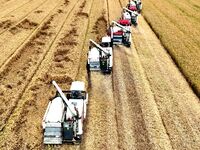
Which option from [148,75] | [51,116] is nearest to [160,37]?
[148,75]

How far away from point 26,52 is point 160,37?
1393 cm

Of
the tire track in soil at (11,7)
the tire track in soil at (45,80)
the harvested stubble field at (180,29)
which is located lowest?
the harvested stubble field at (180,29)

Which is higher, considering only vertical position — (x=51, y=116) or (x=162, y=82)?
(x=51, y=116)

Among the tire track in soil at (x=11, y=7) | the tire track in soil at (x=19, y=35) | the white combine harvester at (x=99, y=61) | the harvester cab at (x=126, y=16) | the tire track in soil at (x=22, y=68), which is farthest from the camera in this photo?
the tire track in soil at (x=11, y=7)

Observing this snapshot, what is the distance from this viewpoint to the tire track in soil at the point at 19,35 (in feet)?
92.7

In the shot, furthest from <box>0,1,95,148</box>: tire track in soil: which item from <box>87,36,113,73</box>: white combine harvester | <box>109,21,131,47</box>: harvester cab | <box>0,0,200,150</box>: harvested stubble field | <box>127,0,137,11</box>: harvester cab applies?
<box>127,0,137,11</box>: harvester cab

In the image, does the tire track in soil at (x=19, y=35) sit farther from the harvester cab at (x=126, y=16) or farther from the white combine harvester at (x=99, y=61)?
the harvester cab at (x=126, y=16)

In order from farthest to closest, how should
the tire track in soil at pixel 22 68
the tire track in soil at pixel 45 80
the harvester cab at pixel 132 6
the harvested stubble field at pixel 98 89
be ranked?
the harvester cab at pixel 132 6 < the tire track in soil at pixel 22 68 < the tire track in soil at pixel 45 80 < the harvested stubble field at pixel 98 89

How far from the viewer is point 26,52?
93.4 feet

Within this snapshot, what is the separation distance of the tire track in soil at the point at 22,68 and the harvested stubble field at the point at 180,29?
37.2 feet

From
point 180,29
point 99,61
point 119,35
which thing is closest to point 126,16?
point 180,29

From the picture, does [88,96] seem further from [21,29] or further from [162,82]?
[21,29]

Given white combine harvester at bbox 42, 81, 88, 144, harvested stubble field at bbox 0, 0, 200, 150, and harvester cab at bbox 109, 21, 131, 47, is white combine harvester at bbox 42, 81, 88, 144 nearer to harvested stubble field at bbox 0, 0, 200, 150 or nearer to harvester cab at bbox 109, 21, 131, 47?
harvested stubble field at bbox 0, 0, 200, 150

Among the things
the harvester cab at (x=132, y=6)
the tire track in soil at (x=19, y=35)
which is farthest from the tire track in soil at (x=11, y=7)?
the harvester cab at (x=132, y=6)
